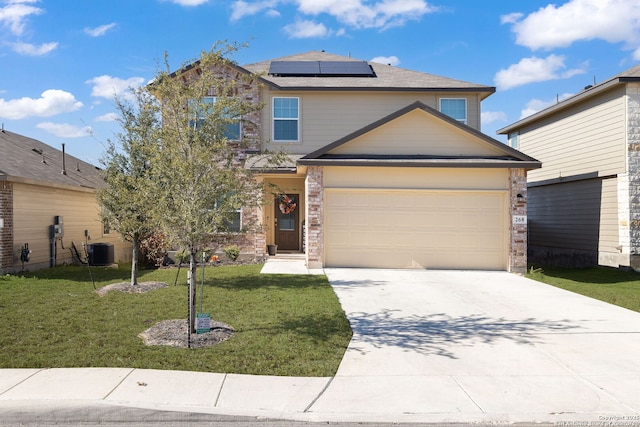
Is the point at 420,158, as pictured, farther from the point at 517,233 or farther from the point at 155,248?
the point at 155,248

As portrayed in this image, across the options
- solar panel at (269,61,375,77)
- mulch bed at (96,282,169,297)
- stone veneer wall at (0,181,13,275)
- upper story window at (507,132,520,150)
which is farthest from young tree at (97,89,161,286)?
upper story window at (507,132,520,150)

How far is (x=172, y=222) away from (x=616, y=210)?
1509 centimetres

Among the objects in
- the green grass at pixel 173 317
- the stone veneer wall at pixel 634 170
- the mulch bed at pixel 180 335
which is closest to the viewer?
the green grass at pixel 173 317

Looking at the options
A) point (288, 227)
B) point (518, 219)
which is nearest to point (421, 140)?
point (518, 219)

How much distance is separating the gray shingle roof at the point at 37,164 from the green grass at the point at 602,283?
12952 mm

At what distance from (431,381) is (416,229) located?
31.0 feet

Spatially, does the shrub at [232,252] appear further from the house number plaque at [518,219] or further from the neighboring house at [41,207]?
the house number plaque at [518,219]

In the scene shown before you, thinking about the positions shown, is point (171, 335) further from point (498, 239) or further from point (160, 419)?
point (498, 239)

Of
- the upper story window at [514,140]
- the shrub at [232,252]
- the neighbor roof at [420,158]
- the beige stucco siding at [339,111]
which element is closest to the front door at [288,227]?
the beige stucco siding at [339,111]

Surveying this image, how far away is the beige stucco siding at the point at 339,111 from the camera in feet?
60.3

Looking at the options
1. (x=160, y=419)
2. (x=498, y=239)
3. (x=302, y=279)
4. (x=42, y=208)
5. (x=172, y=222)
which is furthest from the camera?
(x=42, y=208)

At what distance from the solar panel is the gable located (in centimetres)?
512

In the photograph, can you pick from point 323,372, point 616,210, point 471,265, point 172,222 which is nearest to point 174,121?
point 172,222

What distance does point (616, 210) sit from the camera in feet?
54.2
